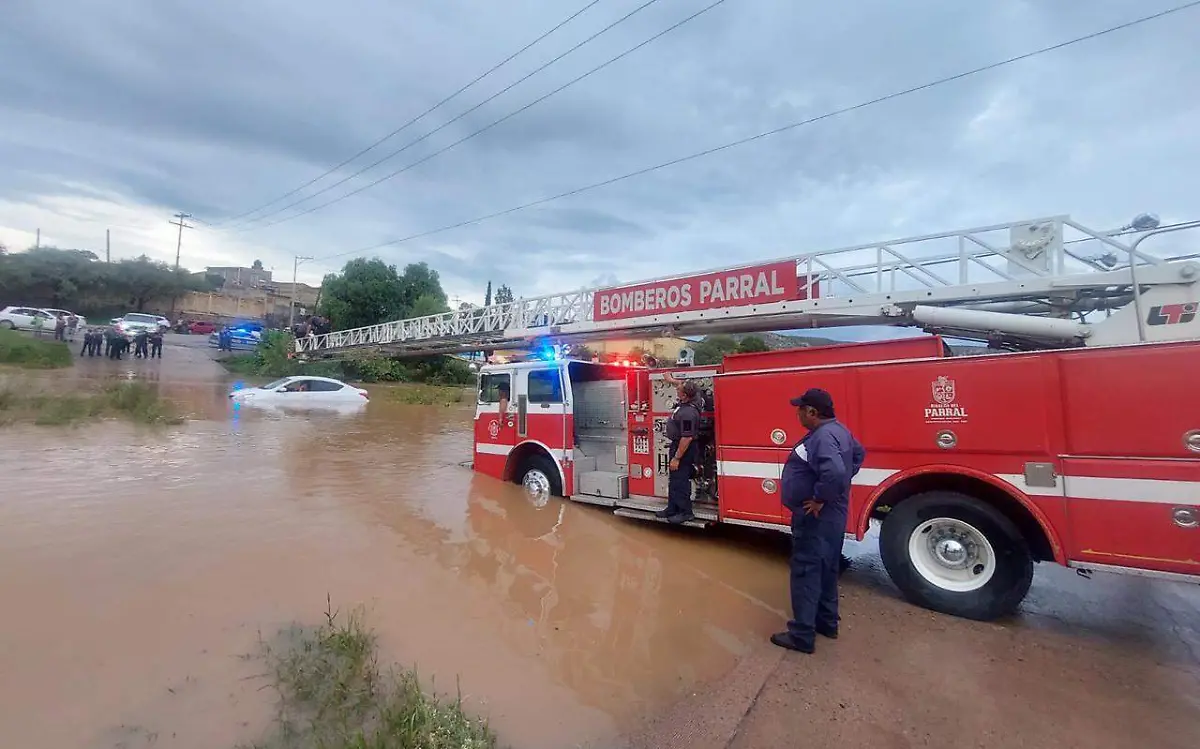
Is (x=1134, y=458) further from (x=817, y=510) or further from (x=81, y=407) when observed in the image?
(x=81, y=407)

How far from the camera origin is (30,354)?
67.6 ft

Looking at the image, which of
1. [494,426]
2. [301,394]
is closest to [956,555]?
[494,426]

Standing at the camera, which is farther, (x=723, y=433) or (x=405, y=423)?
(x=405, y=423)

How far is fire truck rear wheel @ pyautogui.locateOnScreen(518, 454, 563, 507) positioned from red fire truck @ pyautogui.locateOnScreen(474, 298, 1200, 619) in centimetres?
155

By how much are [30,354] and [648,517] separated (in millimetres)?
24906

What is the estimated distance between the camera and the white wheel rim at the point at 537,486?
7925 mm

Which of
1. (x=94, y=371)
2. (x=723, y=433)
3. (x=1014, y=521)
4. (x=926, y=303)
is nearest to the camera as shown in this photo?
(x=1014, y=521)

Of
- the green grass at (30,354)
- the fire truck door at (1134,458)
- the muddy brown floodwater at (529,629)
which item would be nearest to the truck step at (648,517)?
A: the muddy brown floodwater at (529,629)

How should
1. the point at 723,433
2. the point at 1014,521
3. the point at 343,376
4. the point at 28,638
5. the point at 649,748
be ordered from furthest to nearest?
the point at 343,376 → the point at 723,433 → the point at 1014,521 → the point at 28,638 → the point at 649,748

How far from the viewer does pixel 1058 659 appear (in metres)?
3.96

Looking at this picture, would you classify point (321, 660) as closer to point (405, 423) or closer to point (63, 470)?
point (63, 470)

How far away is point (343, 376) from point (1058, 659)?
32.5 metres

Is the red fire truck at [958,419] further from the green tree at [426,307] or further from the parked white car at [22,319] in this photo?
the green tree at [426,307]

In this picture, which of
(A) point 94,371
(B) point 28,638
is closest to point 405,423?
(A) point 94,371
